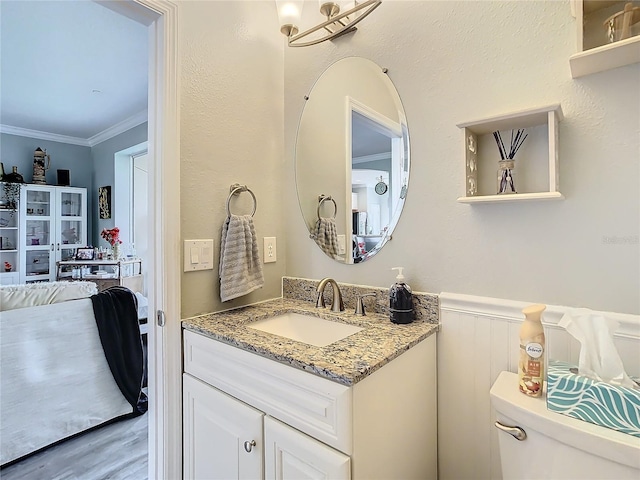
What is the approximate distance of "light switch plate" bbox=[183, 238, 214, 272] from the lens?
1.27 meters

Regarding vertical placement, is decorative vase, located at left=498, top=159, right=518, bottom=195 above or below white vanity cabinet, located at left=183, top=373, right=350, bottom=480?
above

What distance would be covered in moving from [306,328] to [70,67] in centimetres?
298

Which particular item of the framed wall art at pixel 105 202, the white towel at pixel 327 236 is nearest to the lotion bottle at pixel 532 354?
the white towel at pixel 327 236

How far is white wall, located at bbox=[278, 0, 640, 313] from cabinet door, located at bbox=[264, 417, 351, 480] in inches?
25.0

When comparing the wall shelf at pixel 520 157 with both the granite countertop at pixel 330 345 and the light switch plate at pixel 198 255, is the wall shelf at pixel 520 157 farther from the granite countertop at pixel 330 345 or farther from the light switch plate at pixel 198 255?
the light switch plate at pixel 198 255

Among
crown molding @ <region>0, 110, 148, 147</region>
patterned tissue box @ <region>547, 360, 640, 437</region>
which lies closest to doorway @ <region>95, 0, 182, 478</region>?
patterned tissue box @ <region>547, 360, 640, 437</region>

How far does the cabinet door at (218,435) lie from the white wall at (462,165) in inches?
25.6

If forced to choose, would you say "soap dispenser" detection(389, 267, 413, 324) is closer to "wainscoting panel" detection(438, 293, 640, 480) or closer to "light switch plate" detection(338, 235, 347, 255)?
"wainscoting panel" detection(438, 293, 640, 480)

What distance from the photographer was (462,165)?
106cm

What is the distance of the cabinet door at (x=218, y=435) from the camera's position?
0.98 m

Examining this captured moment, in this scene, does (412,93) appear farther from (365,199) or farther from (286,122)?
(286,122)

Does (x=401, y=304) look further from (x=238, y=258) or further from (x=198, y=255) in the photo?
(x=198, y=255)

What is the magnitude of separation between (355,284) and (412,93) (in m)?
0.77

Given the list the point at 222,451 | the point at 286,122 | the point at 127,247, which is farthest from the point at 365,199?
the point at 127,247
